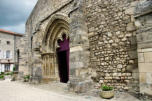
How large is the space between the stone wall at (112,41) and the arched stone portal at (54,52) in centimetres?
235

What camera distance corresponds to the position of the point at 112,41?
461cm

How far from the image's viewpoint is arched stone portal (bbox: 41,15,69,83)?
7270mm

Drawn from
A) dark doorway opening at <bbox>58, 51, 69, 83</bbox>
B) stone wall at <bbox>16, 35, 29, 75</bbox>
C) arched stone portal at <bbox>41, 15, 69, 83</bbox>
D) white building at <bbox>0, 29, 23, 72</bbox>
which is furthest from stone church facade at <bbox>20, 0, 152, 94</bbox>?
white building at <bbox>0, 29, 23, 72</bbox>

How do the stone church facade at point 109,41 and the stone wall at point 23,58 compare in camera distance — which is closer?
the stone church facade at point 109,41

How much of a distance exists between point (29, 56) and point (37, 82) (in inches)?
130

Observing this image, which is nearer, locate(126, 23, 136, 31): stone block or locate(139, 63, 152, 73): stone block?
locate(139, 63, 152, 73): stone block

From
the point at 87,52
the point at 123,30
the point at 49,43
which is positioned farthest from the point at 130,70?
the point at 49,43

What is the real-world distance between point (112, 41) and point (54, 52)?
13.0ft

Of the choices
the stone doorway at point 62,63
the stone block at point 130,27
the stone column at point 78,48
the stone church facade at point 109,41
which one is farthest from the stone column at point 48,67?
the stone block at point 130,27

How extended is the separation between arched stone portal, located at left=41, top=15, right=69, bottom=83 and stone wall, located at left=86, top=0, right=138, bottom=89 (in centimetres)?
235

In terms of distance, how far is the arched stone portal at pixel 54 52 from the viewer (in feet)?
23.9

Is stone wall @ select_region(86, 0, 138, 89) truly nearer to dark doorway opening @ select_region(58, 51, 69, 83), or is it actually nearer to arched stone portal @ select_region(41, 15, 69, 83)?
arched stone portal @ select_region(41, 15, 69, 83)

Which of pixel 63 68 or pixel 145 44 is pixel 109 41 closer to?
pixel 145 44

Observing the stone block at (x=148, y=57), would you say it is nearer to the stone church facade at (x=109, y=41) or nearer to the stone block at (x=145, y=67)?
the stone church facade at (x=109, y=41)
